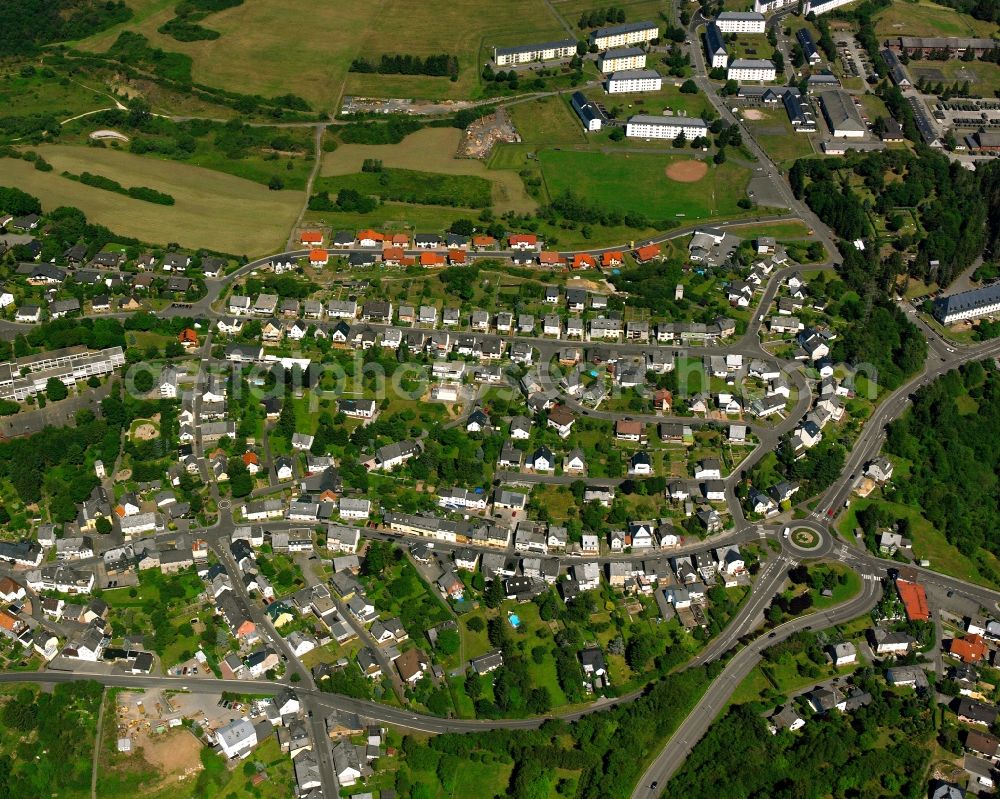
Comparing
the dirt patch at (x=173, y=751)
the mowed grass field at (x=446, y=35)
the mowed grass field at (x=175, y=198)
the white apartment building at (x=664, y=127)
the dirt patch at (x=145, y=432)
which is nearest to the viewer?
the dirt patch at (x=173, y=751)

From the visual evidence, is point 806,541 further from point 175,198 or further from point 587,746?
point 175,198

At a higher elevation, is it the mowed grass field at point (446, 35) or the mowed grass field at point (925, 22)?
the mowed grass field at point (925, 22)

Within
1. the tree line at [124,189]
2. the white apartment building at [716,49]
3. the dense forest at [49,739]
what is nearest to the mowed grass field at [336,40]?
the white apartment building at [716,49]

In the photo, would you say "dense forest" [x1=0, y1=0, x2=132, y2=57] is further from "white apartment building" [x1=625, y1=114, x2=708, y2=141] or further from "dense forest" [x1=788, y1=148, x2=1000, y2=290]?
"dense forest" [x1=788, y1=148, x2=1000, y2=290]

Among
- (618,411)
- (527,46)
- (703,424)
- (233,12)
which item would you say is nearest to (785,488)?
(703,424)

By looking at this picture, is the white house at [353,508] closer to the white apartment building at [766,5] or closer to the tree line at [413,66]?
the tree line at [413,66]

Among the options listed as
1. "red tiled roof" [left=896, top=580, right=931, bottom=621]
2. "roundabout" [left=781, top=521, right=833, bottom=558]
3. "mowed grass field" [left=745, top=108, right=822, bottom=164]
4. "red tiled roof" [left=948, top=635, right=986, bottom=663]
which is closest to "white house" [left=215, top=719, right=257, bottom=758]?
"roundabout" [left=781, top=521, right=833, bottom=558]

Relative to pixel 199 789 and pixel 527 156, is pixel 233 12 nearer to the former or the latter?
pixel 527 156
